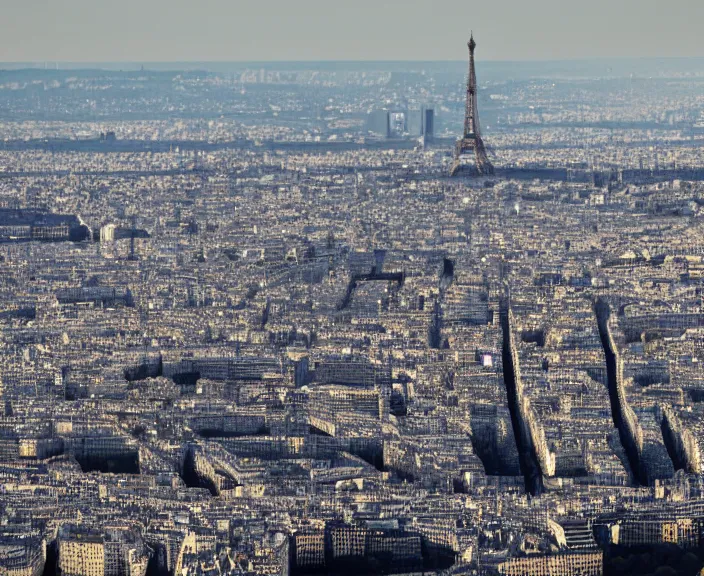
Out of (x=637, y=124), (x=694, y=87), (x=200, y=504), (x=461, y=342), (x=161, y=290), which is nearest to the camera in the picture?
(x=200, y=504)

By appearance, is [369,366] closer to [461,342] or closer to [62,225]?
[461,342]

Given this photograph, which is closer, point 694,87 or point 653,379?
point 653,379

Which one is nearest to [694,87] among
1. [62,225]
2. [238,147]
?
[238,147]

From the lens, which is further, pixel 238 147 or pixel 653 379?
pixel 238 147

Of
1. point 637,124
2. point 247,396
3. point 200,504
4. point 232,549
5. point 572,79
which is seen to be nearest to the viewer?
point 232,549

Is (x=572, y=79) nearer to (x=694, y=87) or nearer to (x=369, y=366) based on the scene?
(x=694, y=87)

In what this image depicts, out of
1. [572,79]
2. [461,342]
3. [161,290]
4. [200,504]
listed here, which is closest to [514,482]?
[200,504]

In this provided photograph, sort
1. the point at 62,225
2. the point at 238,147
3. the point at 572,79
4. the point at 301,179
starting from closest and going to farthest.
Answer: the point at 62,225, the point at 301,179, the point at 238,147, the point at 572,79

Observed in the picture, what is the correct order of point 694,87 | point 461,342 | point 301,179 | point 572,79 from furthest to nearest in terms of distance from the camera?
point 572,79 → point 694,87 → point 301,179 → point 461,342
